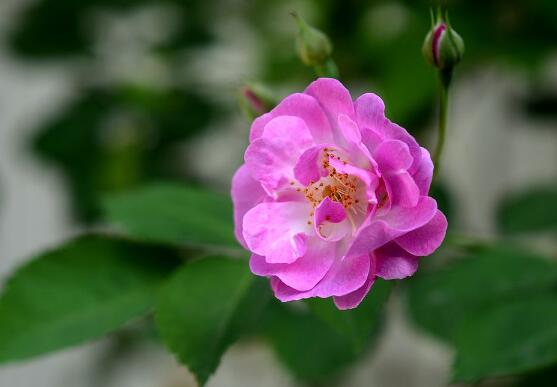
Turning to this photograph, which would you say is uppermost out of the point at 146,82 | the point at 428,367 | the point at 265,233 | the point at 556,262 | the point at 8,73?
the point at 265,233

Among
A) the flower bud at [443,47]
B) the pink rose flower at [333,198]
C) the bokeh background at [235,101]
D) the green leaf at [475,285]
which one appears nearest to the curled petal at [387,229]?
the pink rose flower at [333,198]

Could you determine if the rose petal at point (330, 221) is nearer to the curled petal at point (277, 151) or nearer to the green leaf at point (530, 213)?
the curled petal at point (277, 151)

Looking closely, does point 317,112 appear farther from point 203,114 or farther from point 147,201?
point 203,114

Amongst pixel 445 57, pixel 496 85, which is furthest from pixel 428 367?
pixel 445 57

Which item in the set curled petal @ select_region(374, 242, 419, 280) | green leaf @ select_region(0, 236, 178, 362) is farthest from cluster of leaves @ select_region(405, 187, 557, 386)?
green leaf @ select_region(0, 236, 178, 362)

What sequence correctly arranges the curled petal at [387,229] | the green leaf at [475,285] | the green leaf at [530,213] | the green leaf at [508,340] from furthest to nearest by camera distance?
the green leaf at [530,213] < the green leaf at [475,285] < the green leaf at [508,340] < the curled petal at [387,229]

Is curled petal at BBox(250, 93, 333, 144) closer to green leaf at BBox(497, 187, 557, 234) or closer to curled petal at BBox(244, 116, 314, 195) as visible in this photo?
curled petal at BBox(244, 116, 314, 195)
